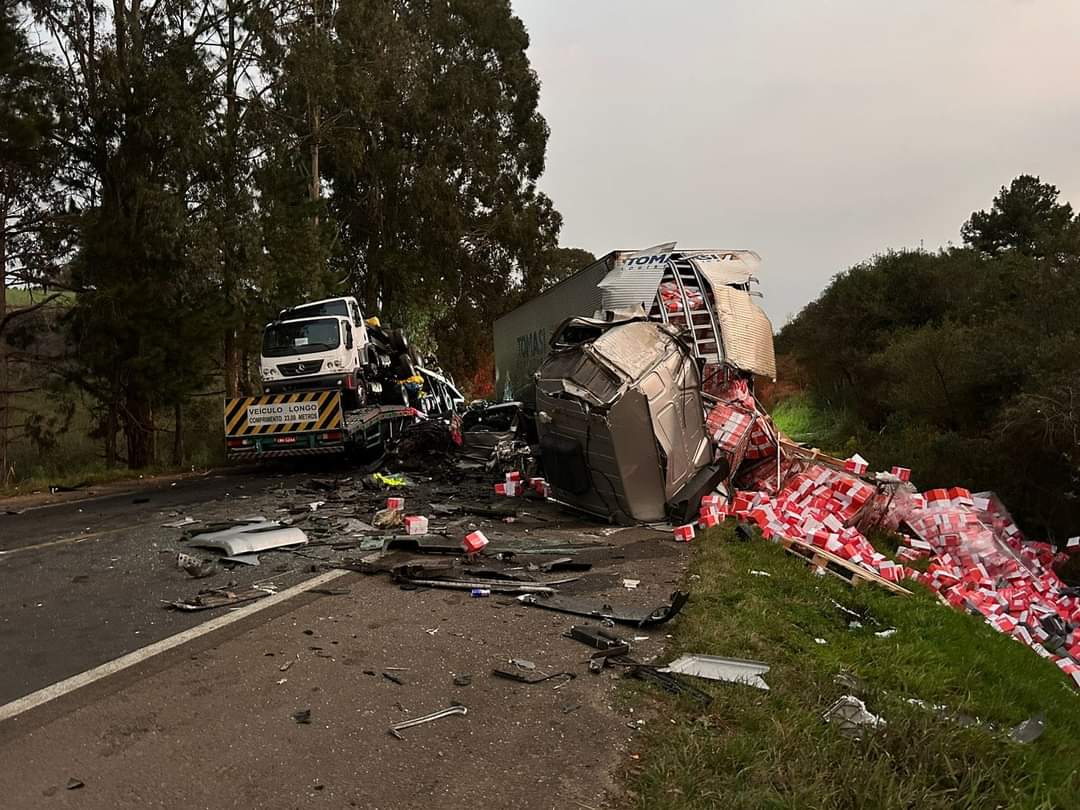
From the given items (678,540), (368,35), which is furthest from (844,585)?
(368,35)

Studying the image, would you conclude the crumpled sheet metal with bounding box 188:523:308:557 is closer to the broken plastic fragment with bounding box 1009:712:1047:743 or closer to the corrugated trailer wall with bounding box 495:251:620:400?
the broken plastic fragment with bounding box 1009:712:1047:743

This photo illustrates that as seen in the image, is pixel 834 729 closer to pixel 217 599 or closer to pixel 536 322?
pixel 217 599

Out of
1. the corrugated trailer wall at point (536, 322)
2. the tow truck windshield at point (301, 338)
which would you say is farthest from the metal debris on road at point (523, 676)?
the tow truck windshield at point (301, 338)

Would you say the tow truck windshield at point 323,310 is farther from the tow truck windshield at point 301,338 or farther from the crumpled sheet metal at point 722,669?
the crumpled sheet metal at point 722,669

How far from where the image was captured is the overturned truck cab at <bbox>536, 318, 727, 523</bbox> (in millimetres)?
7891

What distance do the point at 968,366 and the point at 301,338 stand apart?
12.1 meters

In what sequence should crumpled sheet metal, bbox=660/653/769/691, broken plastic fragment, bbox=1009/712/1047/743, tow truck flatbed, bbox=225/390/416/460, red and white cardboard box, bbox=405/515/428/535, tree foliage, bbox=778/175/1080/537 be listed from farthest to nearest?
1. tow truck flatbed, bbox=225/390/416/460
2. tree foliage, bbox=778/175/1080/537
3. red and white cardboard box, bbox=405/515/428/535
4. crumpled sheet metal, bbox=660/653/769/691
5. broken plastic fragment, bbox=1009/712/1047/743

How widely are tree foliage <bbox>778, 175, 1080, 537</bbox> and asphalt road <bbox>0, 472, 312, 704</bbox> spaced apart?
33.9 ft

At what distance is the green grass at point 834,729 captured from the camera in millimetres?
2873

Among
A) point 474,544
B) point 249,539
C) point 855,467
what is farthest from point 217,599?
point 855,467

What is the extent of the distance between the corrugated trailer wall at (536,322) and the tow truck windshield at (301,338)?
4.29 metres

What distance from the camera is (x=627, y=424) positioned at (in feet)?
25.7

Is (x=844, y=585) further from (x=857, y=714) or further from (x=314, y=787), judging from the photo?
(x=314, y=787)

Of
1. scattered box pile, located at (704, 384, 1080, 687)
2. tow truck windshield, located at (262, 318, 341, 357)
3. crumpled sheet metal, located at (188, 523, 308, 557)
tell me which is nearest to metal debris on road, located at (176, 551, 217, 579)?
crumpled sheet metal, located at (188, 523, 308, 557)
